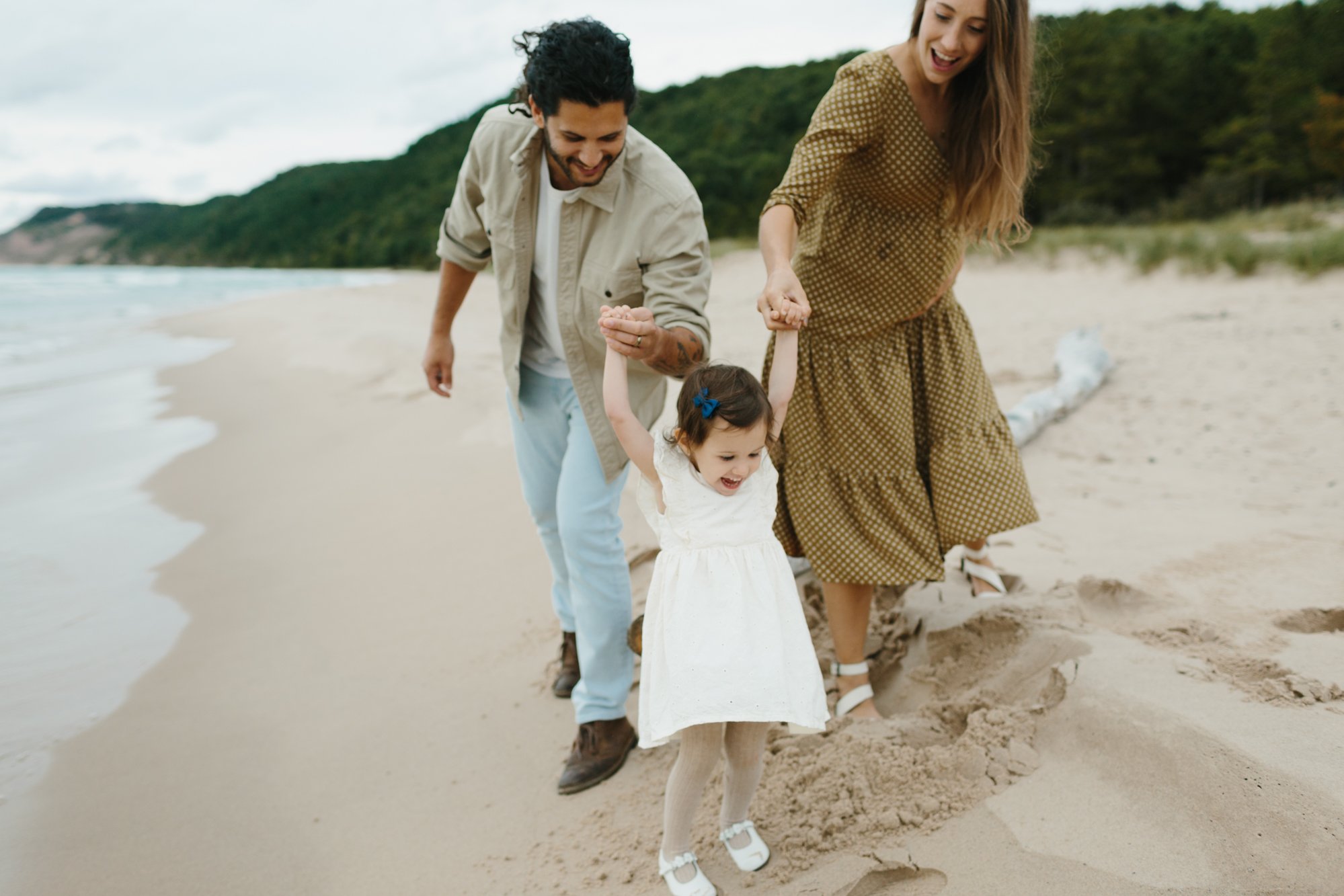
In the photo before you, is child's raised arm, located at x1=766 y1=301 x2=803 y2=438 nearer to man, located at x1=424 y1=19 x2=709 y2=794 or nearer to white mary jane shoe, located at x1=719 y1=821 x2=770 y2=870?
man, located at x1=424 y1=19 x2=709 y2=794

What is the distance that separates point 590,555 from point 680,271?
2.44 feet

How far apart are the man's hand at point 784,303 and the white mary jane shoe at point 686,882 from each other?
3.55ft

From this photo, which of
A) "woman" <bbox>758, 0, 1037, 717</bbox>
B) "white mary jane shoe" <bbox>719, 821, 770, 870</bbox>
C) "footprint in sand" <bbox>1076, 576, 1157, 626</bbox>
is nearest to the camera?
"white mary jane shoe" <bbox>719, 821, 770, 870</bbox>

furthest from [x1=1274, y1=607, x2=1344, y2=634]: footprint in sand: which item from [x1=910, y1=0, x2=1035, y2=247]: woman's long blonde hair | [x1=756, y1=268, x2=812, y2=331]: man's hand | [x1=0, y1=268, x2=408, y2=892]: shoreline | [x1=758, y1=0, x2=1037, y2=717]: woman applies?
[x1=0, y1=268, x2=408, y2=892]: shoreline

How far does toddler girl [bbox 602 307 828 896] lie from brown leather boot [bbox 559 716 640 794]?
44 cm

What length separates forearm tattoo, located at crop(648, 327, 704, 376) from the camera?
76.6 inches

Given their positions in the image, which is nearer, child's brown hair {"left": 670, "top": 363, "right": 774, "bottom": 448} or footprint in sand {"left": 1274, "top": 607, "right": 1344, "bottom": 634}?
child's brown hair {"left": 670, "top": 363, "right": 774, "bottom": 448}

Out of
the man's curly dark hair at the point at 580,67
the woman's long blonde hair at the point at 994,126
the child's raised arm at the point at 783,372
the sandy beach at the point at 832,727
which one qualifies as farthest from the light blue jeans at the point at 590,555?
the woman's long blonde hair at the point at 994,126

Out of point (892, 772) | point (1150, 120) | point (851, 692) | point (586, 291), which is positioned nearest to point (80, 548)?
point (586, 291)

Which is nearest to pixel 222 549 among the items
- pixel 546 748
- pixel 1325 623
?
pixel 546 748

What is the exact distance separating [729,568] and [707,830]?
677mm

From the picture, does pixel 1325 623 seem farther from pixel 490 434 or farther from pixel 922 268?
pixel 490 434

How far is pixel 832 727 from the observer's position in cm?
225

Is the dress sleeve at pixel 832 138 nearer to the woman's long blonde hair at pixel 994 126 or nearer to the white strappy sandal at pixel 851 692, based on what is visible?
the woman's long blonde hair at pixel 994 126
